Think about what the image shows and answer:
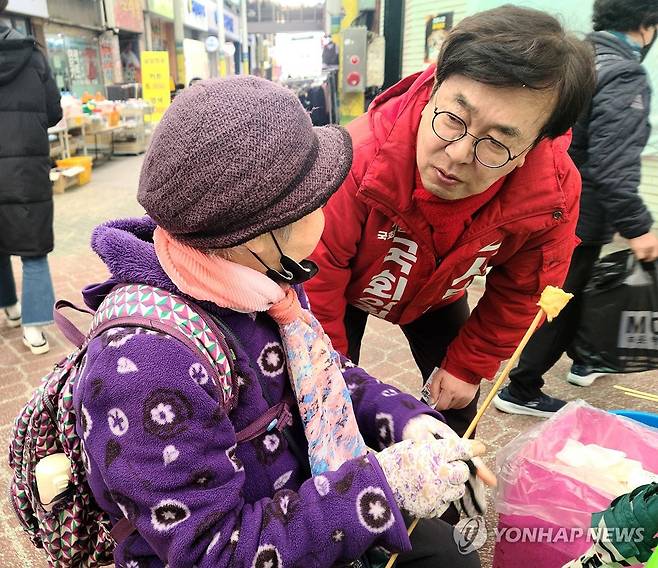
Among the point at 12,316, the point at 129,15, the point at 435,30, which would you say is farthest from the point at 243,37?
the point at 12,316

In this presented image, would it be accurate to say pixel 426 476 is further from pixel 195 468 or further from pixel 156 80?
pixel 156 80

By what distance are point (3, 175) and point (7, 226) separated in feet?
0.98

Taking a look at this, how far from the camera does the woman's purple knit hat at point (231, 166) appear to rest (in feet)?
3.10

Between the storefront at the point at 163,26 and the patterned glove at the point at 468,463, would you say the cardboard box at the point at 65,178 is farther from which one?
the storefront at the point at 163,26

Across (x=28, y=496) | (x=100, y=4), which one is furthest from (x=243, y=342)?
(x=100, y=4)

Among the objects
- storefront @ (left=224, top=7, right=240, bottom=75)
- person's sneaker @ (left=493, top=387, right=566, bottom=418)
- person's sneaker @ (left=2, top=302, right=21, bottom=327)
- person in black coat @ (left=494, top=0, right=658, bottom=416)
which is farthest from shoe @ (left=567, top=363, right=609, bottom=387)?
storefront @ (left=224, top=7, right=240, bottom=75)

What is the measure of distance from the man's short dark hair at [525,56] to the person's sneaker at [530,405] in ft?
6.13

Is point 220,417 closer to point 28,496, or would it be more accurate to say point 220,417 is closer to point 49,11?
point 28,496

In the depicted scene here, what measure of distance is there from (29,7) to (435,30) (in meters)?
11.4

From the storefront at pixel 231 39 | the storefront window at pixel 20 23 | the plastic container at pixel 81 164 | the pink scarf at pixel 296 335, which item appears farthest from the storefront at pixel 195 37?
the pink scarf at pixel 296 335

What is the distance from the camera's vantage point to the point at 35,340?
3.54 meters

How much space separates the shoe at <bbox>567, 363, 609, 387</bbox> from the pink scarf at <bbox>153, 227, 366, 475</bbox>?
7.72 feet

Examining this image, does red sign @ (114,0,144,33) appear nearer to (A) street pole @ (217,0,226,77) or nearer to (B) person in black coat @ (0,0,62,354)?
Answer: (A) street pole @ (217,0,226,77)

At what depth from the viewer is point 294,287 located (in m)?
1.37
